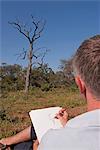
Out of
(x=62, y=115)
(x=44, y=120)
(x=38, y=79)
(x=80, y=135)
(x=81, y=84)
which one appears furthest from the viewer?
(x=38, y=79)

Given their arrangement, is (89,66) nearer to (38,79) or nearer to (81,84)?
(81,84)

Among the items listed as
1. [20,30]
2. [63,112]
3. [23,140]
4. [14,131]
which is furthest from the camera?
[20,30]

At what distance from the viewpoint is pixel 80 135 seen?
0.85 metres

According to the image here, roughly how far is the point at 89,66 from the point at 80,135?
18cm

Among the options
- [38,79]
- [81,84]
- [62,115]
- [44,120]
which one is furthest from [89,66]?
[38,79]

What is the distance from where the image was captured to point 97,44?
37.6 inches

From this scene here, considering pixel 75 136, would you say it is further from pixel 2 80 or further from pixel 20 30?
pixel 2 80

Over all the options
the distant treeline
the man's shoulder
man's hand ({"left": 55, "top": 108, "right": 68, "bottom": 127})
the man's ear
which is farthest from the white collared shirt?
the distant treeline

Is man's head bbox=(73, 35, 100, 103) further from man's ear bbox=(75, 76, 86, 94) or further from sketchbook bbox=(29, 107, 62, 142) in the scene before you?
sketchbook bbox=(29, 107, 62, 142)

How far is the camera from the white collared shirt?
33.8 inches

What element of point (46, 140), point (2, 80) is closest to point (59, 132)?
point (46, 140)

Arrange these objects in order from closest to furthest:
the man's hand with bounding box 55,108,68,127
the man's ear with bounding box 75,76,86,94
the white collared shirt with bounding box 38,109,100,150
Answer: the white collared shirt with bounding box 38,109,100,150 → the man's ear with bounding box 75,76,86,94 → the man's hand with bounding box 55,108,68,127

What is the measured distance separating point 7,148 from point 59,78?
2179 centimetres

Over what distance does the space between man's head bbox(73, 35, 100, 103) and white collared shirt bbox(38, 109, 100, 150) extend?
0.24 feet
